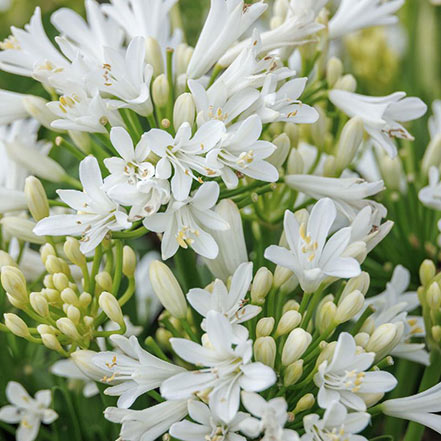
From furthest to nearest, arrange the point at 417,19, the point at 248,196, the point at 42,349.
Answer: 1. the point at 417,19
2. the point at 42,349
3. the point at 248,196

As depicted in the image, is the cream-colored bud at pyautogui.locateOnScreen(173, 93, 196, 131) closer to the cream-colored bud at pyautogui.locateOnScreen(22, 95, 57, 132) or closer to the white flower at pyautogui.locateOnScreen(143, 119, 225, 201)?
the white flower at pyautogui.locateOnScreen(143, 119, 225, 201)

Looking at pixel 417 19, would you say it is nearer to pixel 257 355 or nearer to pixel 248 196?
pixel 248 196

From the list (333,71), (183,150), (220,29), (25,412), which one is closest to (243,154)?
(183,150)

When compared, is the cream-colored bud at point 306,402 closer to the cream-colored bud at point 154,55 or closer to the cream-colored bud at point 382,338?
the cream-colored bud at point 382,338

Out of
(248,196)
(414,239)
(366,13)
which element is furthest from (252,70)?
(414,239)

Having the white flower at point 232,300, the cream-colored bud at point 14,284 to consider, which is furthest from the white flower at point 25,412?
the white flower at point 232,300

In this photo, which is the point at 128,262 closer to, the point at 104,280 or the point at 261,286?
the point at 104,280
